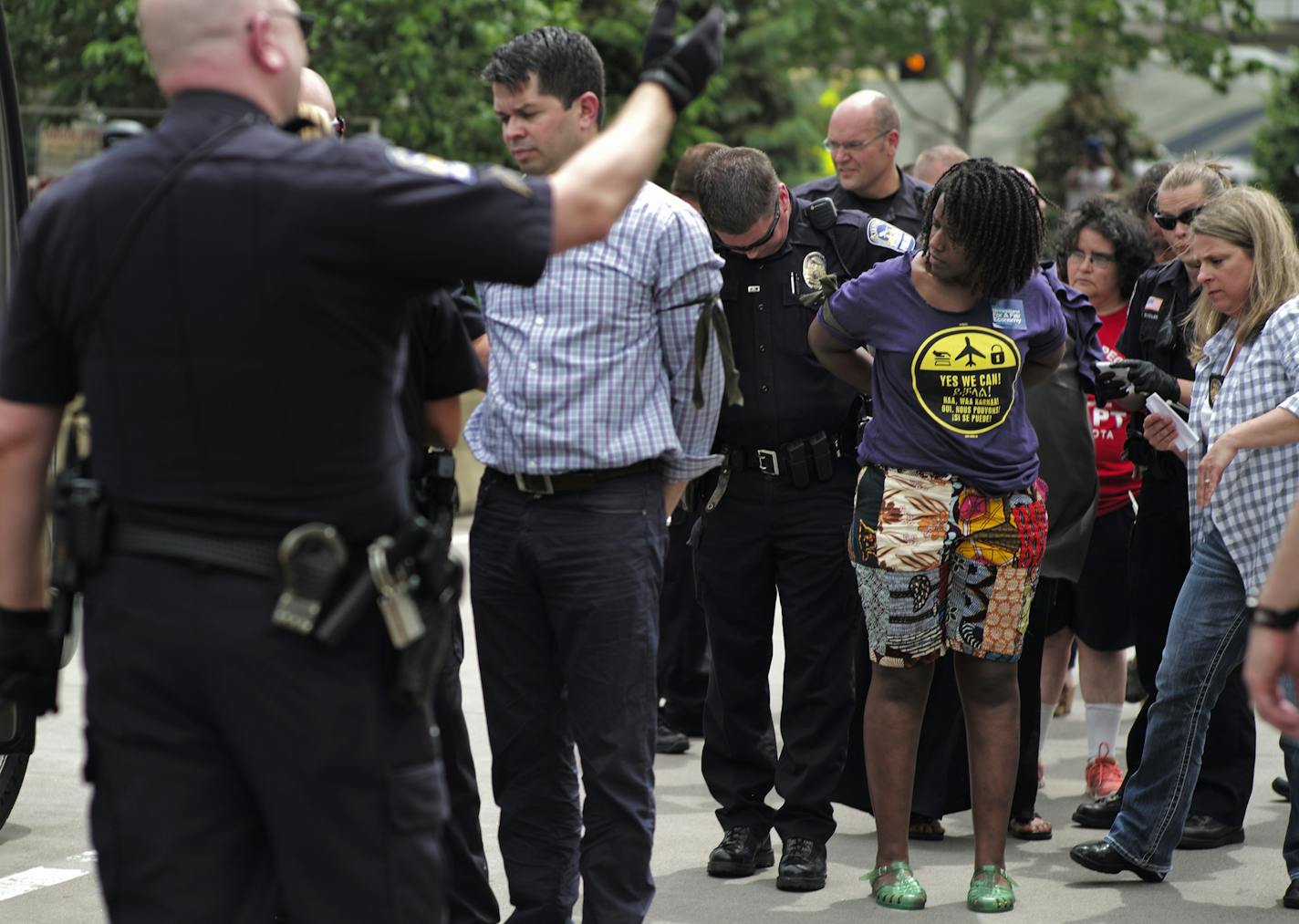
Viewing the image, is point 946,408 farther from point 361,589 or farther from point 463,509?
point 463,509

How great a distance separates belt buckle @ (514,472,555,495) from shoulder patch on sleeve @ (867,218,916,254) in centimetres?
166

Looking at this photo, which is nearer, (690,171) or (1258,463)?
(1258,463)

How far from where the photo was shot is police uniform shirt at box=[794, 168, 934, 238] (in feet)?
21.1

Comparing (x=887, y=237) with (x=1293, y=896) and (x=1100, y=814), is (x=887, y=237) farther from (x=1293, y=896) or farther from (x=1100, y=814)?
(x=1293, y=896)

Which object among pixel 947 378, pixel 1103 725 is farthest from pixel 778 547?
pixel 1103 725

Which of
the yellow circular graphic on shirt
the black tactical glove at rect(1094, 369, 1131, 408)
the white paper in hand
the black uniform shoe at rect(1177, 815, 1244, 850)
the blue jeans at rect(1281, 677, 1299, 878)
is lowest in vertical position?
the black uniform shoe at rect(1177, 815, 1244, 850)

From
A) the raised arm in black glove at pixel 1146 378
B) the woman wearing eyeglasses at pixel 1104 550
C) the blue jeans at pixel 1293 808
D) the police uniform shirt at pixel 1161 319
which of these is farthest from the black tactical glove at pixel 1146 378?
the blue jeans at pixel 1293 808

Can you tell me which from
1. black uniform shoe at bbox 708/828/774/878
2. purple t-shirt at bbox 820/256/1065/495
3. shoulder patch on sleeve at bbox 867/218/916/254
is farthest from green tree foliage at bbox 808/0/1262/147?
black uniform shoe at bbox 708/828/774/878

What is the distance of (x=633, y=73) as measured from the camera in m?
21.6

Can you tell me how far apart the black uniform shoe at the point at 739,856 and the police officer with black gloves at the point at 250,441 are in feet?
8.46

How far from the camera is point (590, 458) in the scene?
13.8 feet

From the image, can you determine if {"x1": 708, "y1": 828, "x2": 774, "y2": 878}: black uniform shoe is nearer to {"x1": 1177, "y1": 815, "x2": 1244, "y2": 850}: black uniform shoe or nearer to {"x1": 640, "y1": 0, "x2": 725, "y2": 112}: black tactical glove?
{"x1": 1177, "y1": 815, "x2": 1244, "y2": 850}: black uniform shoe

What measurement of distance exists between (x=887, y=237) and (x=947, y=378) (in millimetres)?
841

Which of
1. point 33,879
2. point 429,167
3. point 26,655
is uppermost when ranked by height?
point 429,167
